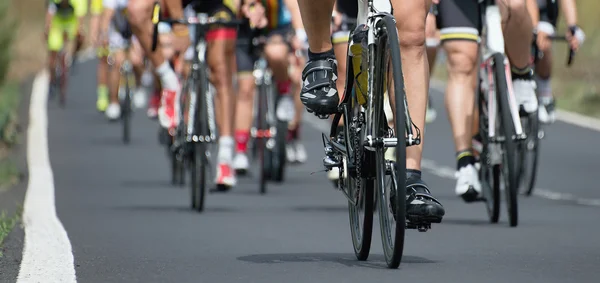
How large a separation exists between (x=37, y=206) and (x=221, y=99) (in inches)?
70.6

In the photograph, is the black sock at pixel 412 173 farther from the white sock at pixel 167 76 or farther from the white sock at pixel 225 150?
the white sock at pixel 167 76

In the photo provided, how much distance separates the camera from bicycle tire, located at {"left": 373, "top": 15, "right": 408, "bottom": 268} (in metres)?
6.79

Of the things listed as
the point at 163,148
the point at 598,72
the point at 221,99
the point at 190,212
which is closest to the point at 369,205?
the point at 190,212

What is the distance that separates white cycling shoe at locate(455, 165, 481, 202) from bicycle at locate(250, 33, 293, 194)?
146 inches

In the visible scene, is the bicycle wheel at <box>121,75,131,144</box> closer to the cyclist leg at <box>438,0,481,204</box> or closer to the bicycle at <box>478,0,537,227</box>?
the cyclist leg at <box>438,0,481,204</box>

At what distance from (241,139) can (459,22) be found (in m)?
4.09

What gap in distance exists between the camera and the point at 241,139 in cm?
1400

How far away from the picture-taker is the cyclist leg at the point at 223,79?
1215 centimetres

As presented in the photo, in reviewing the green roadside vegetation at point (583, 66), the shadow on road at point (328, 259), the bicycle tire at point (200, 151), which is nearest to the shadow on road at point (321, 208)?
the bicycle tire at point (200, 151)

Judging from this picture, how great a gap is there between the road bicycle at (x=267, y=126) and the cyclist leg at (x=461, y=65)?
344cm

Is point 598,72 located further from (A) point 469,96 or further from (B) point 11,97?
(A) point 469,96

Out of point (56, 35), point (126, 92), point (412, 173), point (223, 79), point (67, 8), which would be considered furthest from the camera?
point (56, 35)


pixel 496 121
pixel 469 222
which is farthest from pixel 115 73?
pixel 496 121

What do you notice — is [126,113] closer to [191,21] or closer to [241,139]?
[241,139]
